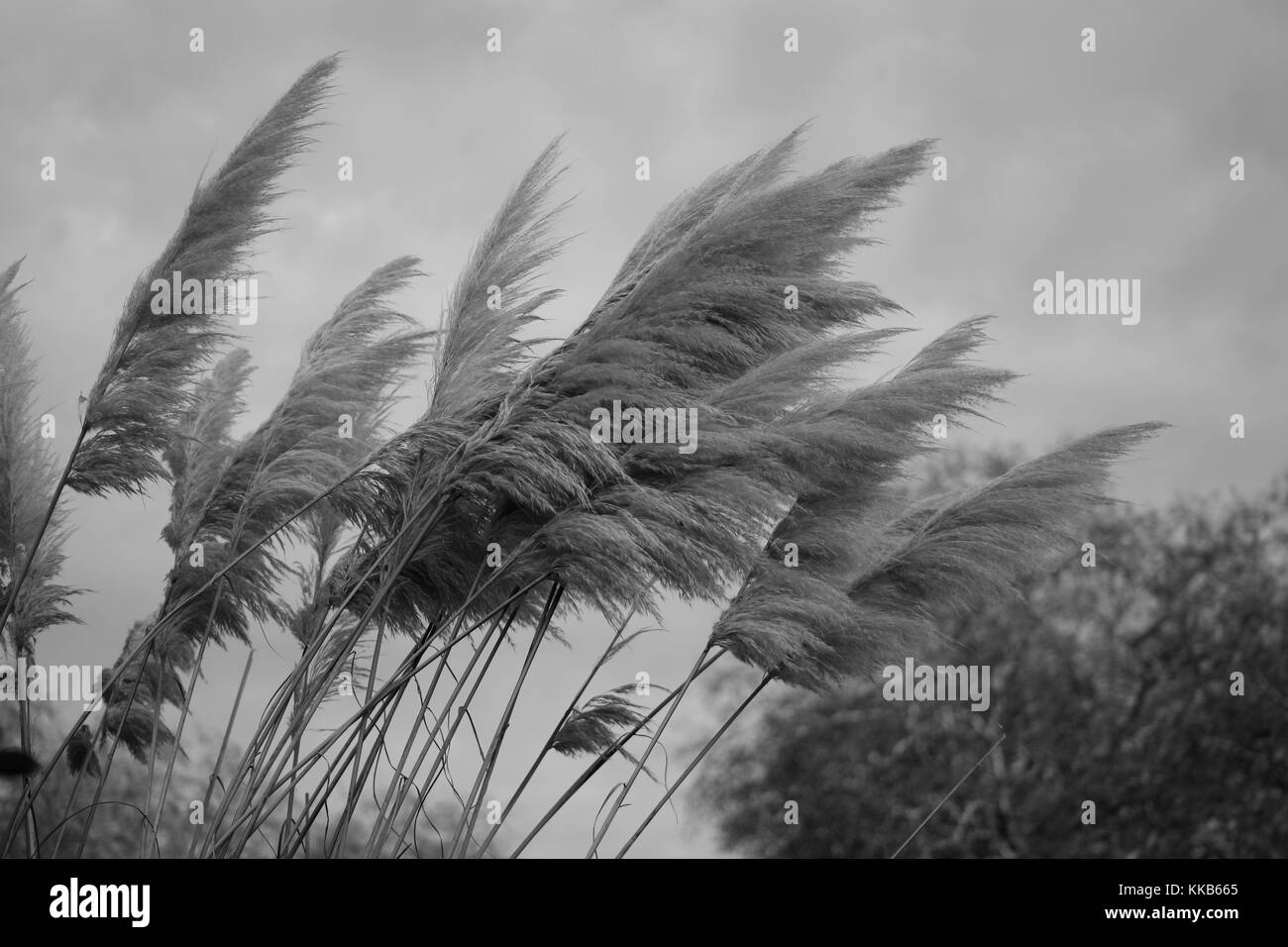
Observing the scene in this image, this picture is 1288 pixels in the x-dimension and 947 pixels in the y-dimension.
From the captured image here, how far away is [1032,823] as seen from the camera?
596 inches

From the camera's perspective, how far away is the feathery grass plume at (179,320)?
3.61 m

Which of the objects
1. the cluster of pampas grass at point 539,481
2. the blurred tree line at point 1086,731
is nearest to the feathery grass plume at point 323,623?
the cluster of pampas grass at point 539,481

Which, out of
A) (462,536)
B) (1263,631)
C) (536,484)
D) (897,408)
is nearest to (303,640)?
(462,536)

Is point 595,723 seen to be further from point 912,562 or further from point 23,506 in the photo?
point 23,506

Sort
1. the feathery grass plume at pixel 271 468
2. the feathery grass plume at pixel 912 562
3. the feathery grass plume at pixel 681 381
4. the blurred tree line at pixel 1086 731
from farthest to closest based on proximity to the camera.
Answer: the blurred tree line at pixel 1086 731 → the feathery grass plume at pixel 271 468 → the feathery grass plume at pixel 912 562 → the feathery grass plume at pixel 681 381

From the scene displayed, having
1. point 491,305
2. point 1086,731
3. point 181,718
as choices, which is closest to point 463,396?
point 491,305

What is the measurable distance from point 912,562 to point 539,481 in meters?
1.11

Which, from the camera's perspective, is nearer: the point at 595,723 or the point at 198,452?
the point at 595,723

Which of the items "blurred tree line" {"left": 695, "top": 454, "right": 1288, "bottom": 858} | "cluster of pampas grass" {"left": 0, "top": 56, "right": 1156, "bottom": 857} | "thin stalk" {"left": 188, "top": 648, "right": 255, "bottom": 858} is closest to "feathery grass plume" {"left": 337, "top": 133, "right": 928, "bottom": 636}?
"cluster of pampas grass" {"left": 0, "top": 56, "right": 1156, "bottom": 857}

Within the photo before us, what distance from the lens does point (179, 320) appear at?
371 centimetres

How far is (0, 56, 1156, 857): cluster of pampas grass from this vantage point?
10.2 ft

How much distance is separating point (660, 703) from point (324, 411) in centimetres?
132

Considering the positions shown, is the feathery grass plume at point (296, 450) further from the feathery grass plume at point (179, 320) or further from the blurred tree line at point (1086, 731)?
the blurred tree line at point (1086, 731)

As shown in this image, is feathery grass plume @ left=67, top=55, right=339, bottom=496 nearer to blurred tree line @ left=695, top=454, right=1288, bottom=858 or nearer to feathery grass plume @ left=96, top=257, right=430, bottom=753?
feathery grass plume @ left=96, top=257, right=430, bottom=753
